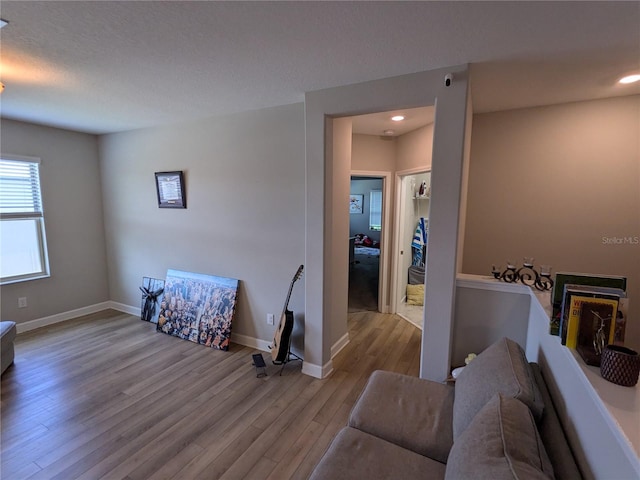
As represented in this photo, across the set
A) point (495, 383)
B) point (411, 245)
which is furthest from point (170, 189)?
point (495, 383)

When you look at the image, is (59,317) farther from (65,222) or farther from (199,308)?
(199,308)

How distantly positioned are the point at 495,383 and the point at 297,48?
207cm

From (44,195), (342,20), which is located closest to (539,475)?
(342,20)

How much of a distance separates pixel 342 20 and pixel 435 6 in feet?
1.42

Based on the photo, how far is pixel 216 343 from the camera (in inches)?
134

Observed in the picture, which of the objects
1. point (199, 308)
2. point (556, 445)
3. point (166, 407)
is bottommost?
point (166, 407)

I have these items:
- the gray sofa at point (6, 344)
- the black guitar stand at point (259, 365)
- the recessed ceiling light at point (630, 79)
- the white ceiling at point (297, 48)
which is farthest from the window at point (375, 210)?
the gray sofa at point (6, 344)

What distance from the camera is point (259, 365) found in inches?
115

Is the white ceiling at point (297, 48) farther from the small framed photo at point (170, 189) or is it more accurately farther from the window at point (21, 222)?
the window at point (21, 222)

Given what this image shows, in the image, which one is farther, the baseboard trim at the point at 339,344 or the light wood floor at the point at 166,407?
the baseboard trim at the point at 339,344

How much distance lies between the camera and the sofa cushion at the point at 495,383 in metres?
1.30

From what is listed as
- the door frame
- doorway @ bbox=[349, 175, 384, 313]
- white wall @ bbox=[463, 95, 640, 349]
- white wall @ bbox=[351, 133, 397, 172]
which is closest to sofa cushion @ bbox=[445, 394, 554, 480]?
white wall @ bbox=[463, 95, 640, 349]

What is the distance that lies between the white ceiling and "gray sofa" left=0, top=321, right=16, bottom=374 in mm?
2120

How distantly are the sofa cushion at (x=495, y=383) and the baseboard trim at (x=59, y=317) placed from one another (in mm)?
4911
